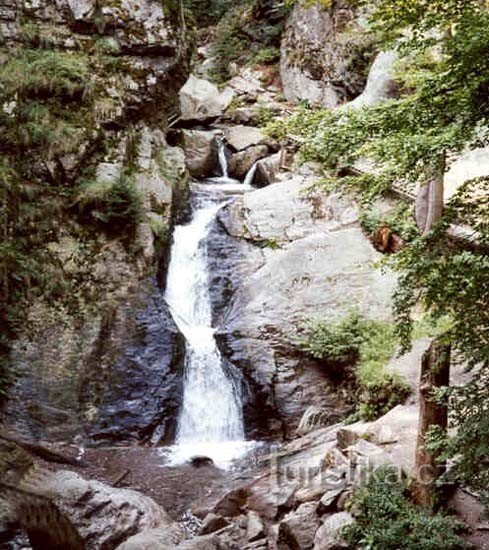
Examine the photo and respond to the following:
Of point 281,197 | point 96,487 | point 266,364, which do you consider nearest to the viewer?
point 96,487

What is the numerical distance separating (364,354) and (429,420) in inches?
175

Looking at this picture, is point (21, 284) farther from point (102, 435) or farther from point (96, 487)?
point (96, 487)

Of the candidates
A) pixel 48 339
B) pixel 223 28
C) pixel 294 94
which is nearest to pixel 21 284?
pixel 48 339

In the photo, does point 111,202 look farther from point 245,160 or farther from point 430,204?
point 245,160

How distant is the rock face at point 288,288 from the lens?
1082 cm

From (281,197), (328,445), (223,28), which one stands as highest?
(223,28)

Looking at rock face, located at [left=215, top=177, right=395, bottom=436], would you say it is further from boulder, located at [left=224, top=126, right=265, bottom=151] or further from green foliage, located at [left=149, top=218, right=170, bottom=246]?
boulder, located at [left=224, top=126, right=265, bottom=151]

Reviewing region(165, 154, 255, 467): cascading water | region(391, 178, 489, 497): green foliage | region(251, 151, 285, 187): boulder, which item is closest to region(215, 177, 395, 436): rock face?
region(165, 154, 255, 467): cascading water

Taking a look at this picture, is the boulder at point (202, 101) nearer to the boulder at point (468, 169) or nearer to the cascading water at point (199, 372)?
the cascading water at point (199, 372)

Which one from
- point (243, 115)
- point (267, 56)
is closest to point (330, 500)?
point (243, 115)

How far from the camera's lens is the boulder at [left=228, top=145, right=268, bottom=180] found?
63.6ft

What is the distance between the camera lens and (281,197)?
14.8 m

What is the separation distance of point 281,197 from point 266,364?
214 inches

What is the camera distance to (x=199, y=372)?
11508 millimetres
